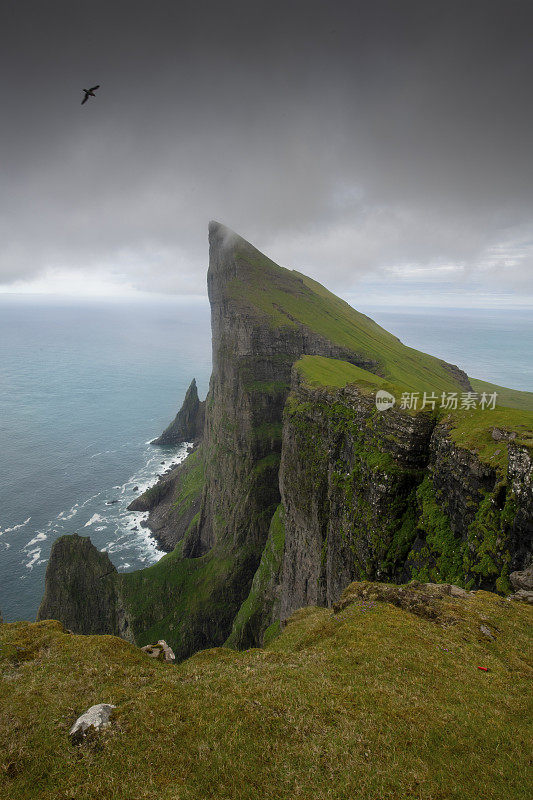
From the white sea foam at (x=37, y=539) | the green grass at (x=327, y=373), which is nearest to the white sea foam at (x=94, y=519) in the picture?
Result: the white sea foam at (x=37, y=539)

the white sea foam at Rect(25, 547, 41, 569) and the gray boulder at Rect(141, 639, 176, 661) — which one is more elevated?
the gray boulder at Rect(141, 639, 176, 661)

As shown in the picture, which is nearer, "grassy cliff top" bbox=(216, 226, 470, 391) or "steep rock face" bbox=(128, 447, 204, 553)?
"grassy cliff top" bbox=(216, 226, 470, 391)

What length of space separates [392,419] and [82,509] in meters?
106

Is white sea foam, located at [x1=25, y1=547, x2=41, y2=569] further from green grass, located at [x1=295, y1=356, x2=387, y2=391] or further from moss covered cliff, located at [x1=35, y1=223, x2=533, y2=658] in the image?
green grass, located at [x1=295, y1=356, x2=387, y2=391]

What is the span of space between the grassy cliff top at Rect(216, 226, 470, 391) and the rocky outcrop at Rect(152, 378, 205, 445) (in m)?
62.2

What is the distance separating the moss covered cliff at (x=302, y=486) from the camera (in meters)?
23.1

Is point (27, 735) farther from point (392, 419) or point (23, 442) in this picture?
point (23, 442)

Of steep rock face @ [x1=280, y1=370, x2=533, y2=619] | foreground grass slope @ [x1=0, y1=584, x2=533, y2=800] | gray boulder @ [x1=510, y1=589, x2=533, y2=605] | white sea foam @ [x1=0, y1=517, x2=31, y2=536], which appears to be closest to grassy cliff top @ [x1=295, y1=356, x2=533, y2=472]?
steep rock face @ [x1=280, y1=370, x2=533, y2=619]

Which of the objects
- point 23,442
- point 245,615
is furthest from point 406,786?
point 23,442

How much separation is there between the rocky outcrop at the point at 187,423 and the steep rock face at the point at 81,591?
84733 mm

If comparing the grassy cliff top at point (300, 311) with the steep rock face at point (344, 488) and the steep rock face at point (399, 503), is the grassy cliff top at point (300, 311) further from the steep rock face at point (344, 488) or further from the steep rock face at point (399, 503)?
the steep rock face at point (399, 503)

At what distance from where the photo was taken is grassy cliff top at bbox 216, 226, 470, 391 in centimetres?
9350

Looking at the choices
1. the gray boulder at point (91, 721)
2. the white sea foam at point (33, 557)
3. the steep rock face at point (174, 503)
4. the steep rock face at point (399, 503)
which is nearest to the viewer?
the gray boulder at point (91, 721)

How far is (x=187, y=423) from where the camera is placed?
156750 mm
